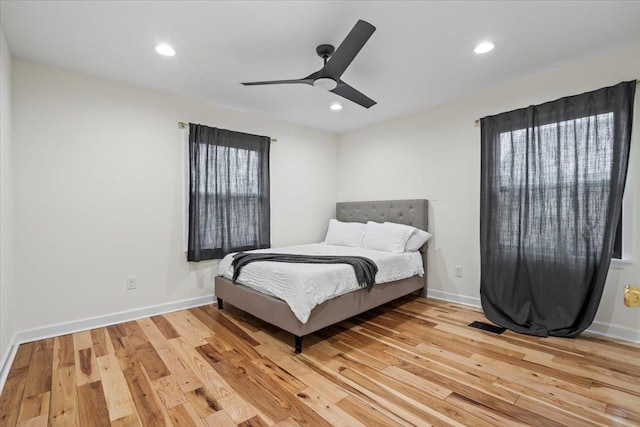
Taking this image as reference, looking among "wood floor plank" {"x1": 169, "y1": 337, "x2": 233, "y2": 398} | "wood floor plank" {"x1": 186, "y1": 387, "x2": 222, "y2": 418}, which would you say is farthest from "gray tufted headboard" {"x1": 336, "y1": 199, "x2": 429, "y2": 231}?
"wood floor plank" {"x1": 186, "y1": 387, "x2": 222, "y2": 418}

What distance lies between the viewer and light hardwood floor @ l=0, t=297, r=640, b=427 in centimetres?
167

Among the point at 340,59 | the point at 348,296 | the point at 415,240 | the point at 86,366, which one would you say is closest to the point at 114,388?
the point at 86,366

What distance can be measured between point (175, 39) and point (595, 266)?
4002mm

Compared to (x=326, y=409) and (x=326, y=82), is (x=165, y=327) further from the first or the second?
(x=326, y=82)

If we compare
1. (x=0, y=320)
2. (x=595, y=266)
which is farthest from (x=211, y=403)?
(x=595, y=266)

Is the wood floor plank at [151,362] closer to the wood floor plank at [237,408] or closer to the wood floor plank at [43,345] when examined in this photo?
the wood floor plank at [237,408]

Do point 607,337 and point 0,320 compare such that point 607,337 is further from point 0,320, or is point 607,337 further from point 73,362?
point 0,320

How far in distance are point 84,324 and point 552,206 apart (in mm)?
4648

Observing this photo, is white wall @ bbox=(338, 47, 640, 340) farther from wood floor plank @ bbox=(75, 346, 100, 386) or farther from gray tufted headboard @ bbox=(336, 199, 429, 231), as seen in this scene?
wood floor plank @ bbox=(75, 346, 100, 386)

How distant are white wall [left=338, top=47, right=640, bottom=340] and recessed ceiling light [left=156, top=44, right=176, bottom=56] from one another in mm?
2756

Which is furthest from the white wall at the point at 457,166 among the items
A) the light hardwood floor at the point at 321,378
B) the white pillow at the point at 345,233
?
the light hardwood floor at the point at 321,378

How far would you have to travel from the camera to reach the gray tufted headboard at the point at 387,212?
391 centimetres

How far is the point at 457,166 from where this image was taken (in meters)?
3.65

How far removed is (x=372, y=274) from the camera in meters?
2.97
